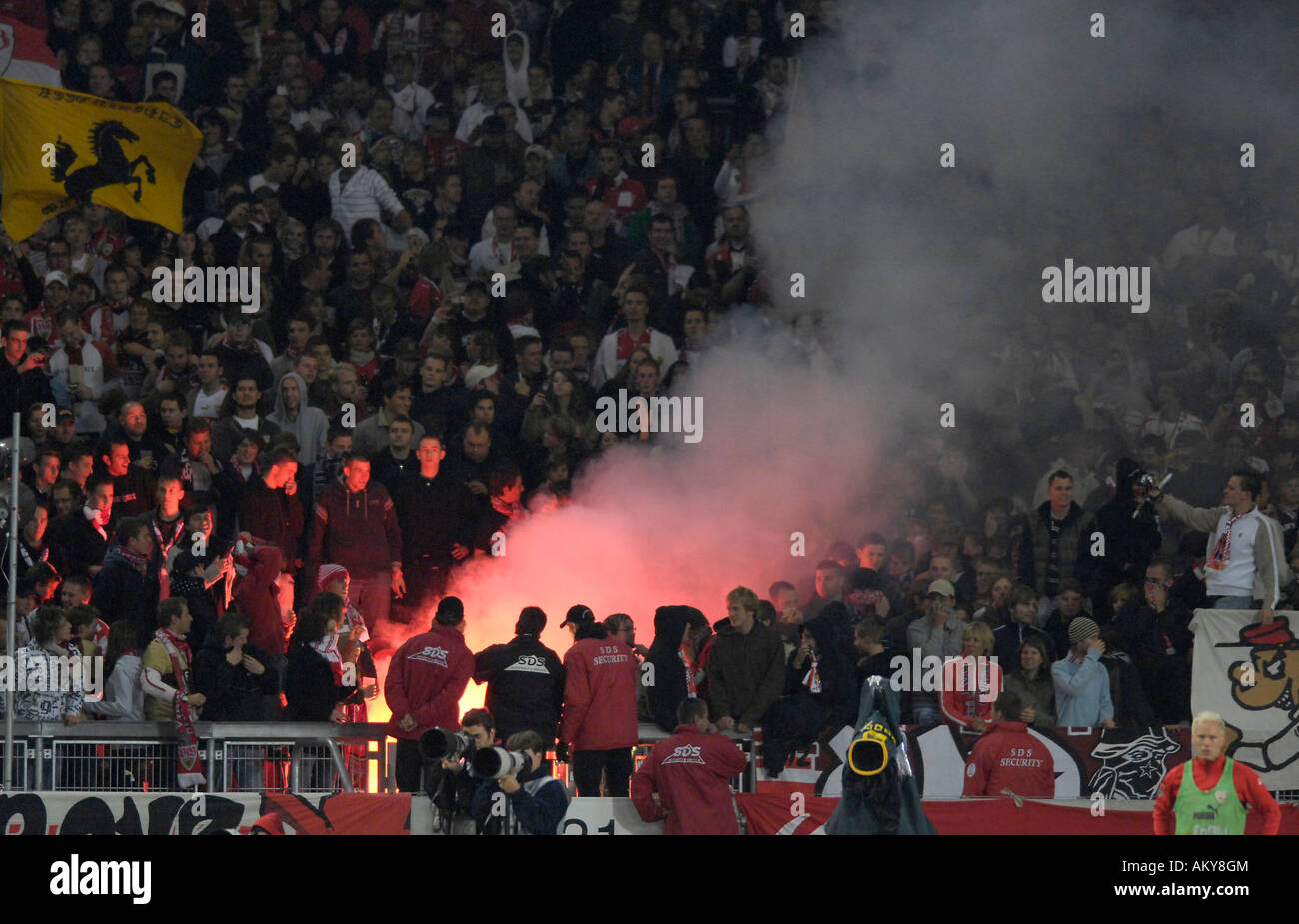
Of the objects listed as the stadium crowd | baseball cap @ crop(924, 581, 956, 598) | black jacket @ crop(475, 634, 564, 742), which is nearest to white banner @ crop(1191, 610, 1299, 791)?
the stadium crowd

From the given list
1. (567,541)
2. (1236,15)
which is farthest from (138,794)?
(1236,15)

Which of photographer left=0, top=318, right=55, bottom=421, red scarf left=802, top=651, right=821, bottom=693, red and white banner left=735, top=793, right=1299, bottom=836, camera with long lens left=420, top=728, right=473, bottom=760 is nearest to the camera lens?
camera with long lens left=420, top=728, right=473, bottom=760

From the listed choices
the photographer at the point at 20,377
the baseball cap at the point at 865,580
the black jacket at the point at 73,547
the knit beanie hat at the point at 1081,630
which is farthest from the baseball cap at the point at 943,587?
the photographer at the point at 20,377

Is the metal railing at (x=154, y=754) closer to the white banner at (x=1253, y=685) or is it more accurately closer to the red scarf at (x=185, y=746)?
the red scarf at (x=185, y=746)

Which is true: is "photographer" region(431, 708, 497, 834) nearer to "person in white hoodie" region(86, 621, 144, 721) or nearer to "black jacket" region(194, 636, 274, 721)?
"black jacket" region(194, 636, 274, 721)

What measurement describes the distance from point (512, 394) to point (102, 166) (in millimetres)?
3867

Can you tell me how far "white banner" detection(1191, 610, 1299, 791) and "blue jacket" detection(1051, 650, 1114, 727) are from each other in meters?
0.52

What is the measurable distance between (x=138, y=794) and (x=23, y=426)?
4290mm

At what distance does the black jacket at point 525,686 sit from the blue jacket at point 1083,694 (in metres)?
2.79

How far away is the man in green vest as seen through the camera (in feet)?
33.0

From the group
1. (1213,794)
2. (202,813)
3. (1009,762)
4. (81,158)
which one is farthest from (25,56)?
(1213,794)

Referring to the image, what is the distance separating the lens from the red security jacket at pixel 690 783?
36.8 feet

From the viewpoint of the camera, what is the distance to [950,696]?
40.2 ft

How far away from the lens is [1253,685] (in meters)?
12.3
